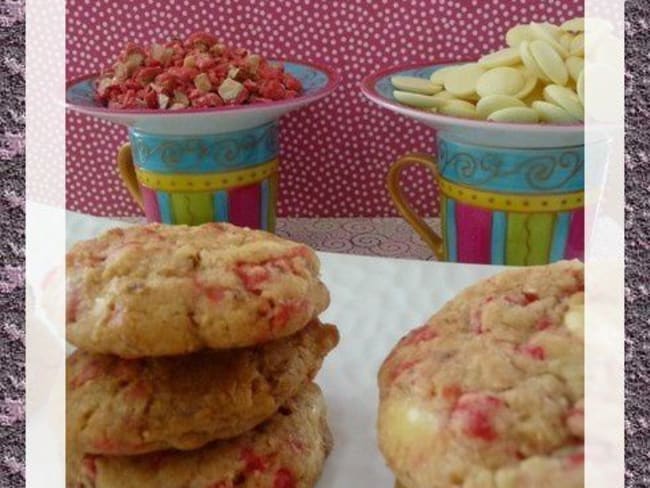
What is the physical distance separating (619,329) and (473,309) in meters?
0.10

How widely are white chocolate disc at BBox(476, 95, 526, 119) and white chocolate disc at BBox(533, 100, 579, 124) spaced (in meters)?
0.03

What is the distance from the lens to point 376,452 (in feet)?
2.31

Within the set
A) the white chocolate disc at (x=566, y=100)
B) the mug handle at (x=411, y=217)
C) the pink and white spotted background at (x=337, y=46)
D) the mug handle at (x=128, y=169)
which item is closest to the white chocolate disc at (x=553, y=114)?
the white chocolate disc at (x=566, y=100)

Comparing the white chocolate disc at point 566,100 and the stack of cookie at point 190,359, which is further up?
the white chocolate disc at point 566,100

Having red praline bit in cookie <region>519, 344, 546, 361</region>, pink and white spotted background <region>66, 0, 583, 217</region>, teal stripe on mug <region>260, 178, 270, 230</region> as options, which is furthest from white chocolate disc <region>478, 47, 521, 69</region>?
red praline bit in cookie <region>519, 344, 546, 361</region>

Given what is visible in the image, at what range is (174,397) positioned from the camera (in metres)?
0.59

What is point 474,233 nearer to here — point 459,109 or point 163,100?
point 459,109

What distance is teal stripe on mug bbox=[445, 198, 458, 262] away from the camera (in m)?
1.05

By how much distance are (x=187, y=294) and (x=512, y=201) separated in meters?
0.54

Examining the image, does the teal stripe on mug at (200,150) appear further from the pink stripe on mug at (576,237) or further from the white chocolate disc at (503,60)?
the pink stripe on mug at (576,237)

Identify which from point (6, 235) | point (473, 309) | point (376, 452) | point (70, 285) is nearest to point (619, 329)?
point (473, 309)

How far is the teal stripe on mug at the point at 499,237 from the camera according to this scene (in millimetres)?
1008

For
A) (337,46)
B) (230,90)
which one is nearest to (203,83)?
(230,90)

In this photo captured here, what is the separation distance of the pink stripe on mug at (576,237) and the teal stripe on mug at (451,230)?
0.14 meters
